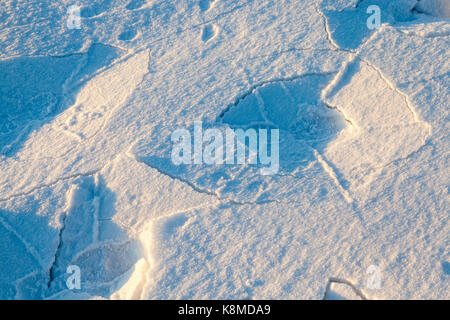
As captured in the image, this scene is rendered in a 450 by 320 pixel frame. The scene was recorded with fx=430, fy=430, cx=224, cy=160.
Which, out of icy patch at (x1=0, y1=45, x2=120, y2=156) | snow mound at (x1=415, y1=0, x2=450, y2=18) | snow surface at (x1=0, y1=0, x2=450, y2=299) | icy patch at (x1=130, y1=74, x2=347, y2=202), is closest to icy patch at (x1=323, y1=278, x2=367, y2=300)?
snow surface at (x1=0, y1=0, x2=450, y2=299)

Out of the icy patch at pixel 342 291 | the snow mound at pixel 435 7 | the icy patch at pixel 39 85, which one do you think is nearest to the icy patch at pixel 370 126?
the icy patch at pixel 342 291

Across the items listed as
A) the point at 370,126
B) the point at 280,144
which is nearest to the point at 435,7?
the point at 370,126

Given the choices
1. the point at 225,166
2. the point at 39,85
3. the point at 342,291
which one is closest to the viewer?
the point at 342,291

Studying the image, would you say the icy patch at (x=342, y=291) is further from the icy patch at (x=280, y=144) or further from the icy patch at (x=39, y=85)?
the icy patch at (x=39, y=85)

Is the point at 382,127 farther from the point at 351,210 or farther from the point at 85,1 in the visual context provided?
the point at 85,1

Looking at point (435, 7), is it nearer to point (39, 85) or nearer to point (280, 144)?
point (280, 144)

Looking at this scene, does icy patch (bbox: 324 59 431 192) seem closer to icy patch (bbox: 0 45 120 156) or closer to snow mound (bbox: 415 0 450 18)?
snow mound (bbox: 415 0 450 18)

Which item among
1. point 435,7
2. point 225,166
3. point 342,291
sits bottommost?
point 342,291

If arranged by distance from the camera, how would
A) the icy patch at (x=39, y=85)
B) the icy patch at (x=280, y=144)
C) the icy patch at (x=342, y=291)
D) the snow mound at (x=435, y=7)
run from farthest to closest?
1. the snow mound at (x=435, y=7)
2. the icy patch at (x=39, y=85)
3. the icy patch at (x=280, y=144)
4. the icy patch at (x=342, y=291)
